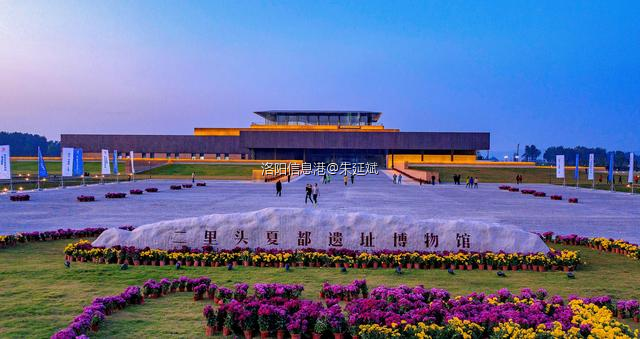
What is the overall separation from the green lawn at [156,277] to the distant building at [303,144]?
76.1 metres

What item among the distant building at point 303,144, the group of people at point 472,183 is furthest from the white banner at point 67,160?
the distant building at point 303,144

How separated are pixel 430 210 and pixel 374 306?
17249 millimetres

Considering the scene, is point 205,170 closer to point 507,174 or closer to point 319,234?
point 507,174

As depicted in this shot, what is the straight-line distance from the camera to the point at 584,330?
5.85m

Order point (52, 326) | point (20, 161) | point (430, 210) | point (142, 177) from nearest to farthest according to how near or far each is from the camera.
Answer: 1. point (52, 326)
2. point (430, 210)
3. point (142, 177)
4. point (20, 161)

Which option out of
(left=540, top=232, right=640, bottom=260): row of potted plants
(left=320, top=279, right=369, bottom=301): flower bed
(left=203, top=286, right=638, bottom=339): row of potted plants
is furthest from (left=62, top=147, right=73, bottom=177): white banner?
(left=203, top=286, right=638, bottom=339): row of potted plants

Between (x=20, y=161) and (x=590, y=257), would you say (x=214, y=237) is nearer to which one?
(x=590, y=257)

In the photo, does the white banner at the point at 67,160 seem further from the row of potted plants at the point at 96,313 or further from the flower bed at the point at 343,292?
the flower bed at the point at 343,292

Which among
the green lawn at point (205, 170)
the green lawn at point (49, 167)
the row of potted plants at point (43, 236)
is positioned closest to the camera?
the row of potted plants at point (43, 236)

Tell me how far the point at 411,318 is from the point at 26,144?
6358 inches

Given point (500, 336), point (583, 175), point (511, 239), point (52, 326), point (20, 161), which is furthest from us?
point (20, 161)

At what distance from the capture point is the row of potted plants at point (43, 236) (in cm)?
1288

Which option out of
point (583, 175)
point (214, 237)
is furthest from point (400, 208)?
point (583, 175)

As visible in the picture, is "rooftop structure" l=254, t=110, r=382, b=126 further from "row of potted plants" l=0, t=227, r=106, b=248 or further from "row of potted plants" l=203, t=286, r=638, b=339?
"row of potted plants" l=203, t=286, r=638, b=339
